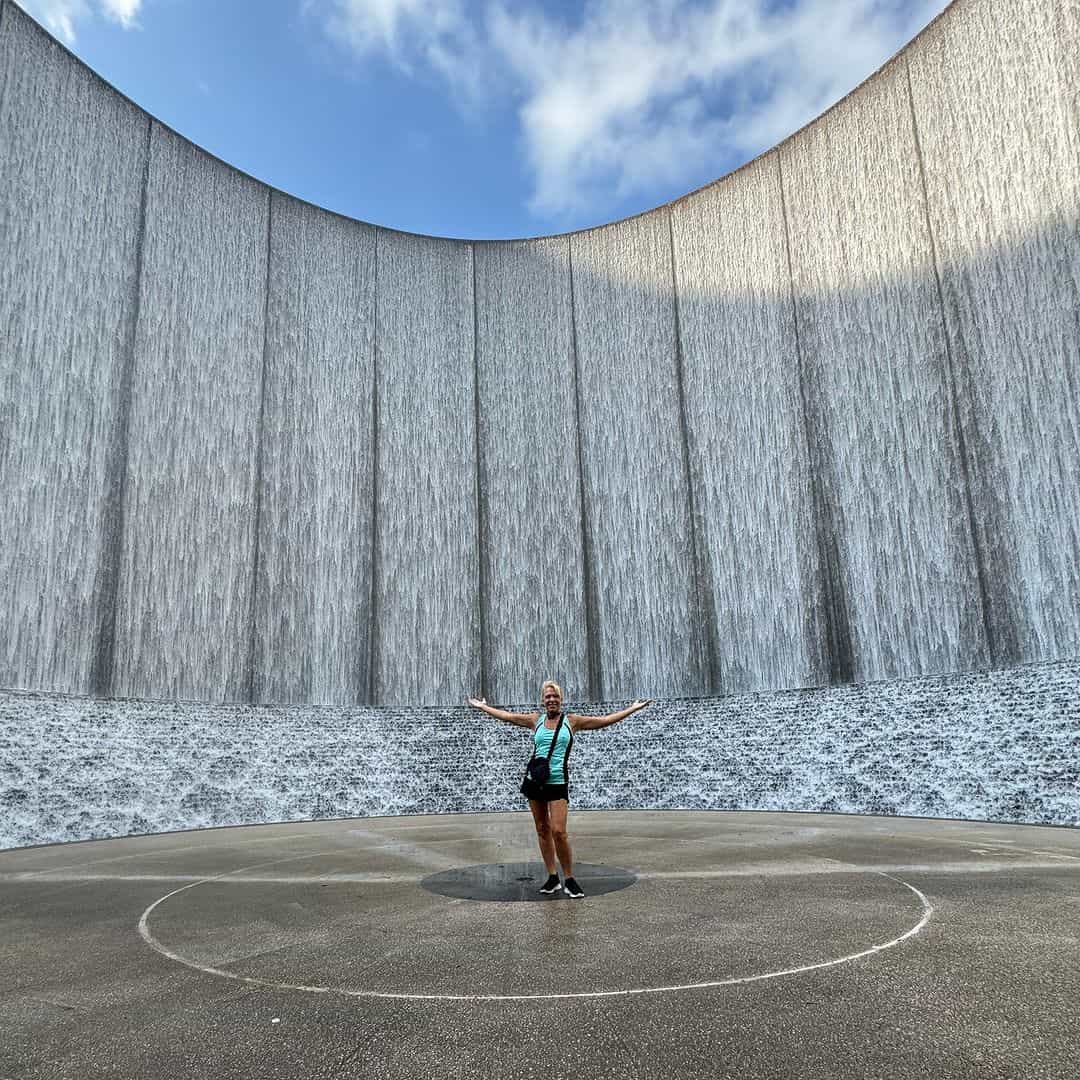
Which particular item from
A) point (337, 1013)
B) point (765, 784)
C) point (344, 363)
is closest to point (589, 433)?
point (344, 363)

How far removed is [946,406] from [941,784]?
5522 millimetres

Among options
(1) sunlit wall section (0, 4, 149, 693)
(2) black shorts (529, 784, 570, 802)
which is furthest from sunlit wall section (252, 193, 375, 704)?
(2) black shorts (529, 784, 570, 802)

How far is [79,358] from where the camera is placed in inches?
472

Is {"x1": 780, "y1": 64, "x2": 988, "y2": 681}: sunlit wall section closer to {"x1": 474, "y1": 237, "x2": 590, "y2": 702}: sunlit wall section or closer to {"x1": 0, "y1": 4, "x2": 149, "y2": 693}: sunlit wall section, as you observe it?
{"x1": 474, "y1": 237, "x2": 590, "y2": 702}: sunlit wall section

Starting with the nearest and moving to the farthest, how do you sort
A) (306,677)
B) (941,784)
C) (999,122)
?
(941,784) → (999,122) → (306,677)

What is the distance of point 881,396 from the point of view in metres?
12.7

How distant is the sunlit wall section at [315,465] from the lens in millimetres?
14328

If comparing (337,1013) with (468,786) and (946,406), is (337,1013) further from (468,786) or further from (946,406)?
(946,406)

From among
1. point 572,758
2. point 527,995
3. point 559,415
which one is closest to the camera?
point 527,995

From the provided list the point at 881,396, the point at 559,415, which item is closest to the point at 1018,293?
the point at 881,396

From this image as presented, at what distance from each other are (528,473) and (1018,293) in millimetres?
9027

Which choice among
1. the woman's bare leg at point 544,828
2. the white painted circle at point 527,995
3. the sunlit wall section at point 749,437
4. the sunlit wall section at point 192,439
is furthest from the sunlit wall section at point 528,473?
the white painted circle at point 527,995

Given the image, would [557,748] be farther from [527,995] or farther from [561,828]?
[527,995]

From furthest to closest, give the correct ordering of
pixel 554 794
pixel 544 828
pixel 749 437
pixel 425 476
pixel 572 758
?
1. pixel 425 476
2. pixel 749 437
3. pixel 572 758
4. pixel 544 828
5. pixel 554 794
